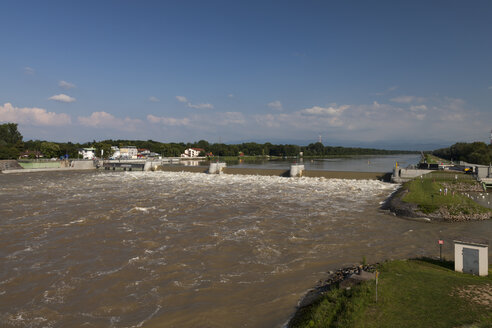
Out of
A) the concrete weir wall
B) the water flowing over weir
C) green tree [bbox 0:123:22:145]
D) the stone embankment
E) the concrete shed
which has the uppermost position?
green tree [bbox 0:123:22:145]

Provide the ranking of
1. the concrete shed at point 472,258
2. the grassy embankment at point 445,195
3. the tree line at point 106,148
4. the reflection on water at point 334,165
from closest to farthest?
the concrete shed at point 472,258
the grassy embankment at point 445,195
the reflection on water at point 334,165
the tree line at point 106,148

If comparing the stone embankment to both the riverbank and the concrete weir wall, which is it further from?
the concrete weir wall

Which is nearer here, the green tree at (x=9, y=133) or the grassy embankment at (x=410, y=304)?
the grassy embankment at (x=410, y=304)

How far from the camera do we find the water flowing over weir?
30.3 feet

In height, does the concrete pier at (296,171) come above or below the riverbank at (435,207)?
above

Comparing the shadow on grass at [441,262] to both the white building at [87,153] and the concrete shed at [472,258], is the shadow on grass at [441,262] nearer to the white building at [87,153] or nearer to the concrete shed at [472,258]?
the concrete shed at [472,258]

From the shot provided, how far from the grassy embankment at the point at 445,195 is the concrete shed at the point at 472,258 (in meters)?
12.6

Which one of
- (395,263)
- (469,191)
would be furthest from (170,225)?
(469,191)

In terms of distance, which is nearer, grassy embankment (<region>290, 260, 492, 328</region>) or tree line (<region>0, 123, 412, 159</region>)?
grassy embankment (<region>290, 260, 492, 328</region>)

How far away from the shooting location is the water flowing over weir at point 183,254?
9.23 m

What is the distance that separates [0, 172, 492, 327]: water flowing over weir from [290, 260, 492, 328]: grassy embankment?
1.58m

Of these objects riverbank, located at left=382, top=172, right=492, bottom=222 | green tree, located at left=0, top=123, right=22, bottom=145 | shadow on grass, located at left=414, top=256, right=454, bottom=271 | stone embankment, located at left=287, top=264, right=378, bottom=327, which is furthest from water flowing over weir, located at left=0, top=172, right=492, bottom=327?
green tree, located at left=0, top=123, right=22, bottom=145

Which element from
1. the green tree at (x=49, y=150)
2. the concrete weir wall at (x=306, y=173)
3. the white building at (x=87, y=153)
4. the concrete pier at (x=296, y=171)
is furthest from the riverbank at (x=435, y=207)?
the white building at (x=87, y=153)

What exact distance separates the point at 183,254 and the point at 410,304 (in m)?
10.2
